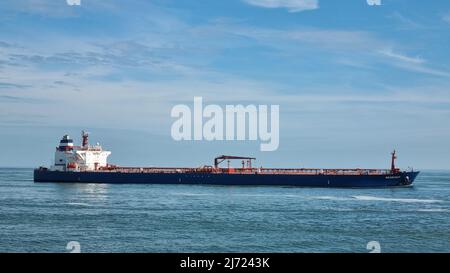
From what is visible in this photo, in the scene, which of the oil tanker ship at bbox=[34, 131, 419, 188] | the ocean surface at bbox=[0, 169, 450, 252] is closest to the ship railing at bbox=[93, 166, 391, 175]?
the oil tanker ship at bbox=[34, 131, 419, 188]

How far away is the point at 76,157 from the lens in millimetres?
80375

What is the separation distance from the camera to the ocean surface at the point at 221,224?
89.5 feet

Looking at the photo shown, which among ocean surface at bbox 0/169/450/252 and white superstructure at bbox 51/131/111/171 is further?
white superstructure at bbox 51/131/111/171

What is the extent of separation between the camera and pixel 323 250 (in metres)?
26.2

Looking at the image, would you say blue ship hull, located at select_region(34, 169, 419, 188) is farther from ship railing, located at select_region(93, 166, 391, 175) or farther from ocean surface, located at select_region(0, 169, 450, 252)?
ocean surface, located at select_region(0, 169, 450, 252)

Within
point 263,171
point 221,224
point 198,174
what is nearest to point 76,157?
point 198,174

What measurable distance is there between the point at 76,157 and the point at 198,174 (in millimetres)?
19820

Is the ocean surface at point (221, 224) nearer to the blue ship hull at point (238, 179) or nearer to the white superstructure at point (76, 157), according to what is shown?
the blue ship hull at point (238, 179)

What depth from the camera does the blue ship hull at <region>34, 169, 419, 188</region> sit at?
72.8 metres

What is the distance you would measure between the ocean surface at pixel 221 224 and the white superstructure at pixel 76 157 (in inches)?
1052

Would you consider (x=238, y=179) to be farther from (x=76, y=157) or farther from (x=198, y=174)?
(x=76, y=157)
